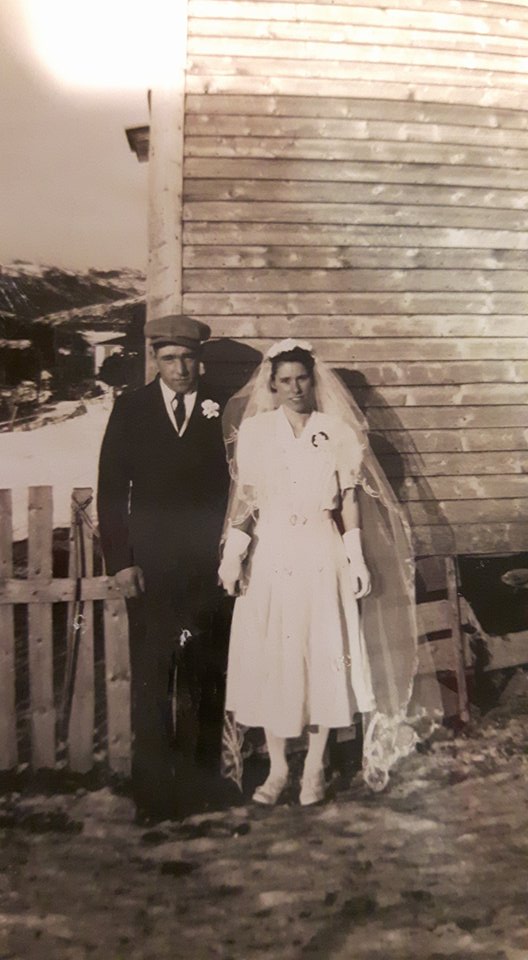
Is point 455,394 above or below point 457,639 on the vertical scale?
above

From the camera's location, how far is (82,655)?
5.71ft

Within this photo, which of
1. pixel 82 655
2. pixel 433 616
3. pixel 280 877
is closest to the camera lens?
pixel 280 877

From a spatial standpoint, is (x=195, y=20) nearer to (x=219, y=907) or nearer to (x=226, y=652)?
(x=226, y=652)

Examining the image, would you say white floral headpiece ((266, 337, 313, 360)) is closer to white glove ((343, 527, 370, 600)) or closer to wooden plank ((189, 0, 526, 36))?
white glove ((343, 527, 370, 600))

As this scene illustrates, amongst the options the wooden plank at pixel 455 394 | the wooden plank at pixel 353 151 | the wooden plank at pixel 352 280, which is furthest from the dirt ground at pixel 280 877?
the wooden plank at pixel 353 151

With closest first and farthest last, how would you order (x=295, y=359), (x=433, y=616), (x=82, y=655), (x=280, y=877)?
(x=280, y=877) < (x=82, y=655) < (x=295, y=359) < (x=433, y=616)

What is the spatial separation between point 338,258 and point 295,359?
0.31 metres

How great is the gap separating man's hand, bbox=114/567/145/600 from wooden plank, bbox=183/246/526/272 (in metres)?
0.80

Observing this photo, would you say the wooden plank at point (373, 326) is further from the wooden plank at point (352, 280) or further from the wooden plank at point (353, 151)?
the wooden plank at point (353, 151)

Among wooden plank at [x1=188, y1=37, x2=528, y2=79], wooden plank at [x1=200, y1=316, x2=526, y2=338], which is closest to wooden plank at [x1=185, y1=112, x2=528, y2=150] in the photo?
wooden plank at [x1=188, y1=37, x2=528, y2=79]

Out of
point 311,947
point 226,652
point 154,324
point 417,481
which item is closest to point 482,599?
point 417,481

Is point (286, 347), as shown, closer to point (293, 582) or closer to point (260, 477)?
point (260, 477)

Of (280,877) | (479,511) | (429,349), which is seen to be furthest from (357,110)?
(280,877)

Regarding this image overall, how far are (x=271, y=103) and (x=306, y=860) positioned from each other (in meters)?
1.91
